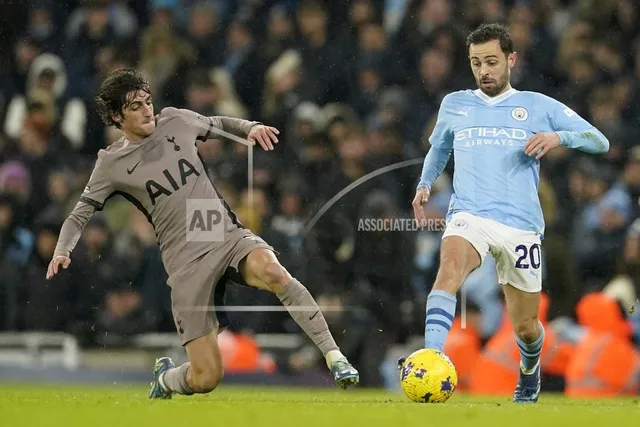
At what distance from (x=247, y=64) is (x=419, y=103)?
2003 mm

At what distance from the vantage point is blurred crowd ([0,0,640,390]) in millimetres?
11430

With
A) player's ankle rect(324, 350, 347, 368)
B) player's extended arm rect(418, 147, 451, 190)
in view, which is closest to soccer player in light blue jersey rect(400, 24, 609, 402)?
player's extended arm rect(418, 147, 451, 190)

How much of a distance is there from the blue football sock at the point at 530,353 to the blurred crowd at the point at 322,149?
2696 mm

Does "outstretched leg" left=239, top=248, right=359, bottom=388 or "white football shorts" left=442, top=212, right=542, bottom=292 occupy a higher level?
"white football shorts" left=442, top=212, right=542, bottom=292

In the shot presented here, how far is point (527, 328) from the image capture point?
819cm

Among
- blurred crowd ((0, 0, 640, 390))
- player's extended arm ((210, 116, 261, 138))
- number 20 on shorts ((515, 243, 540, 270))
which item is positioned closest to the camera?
number 20 on shorts ((515, 243, 540, 270))

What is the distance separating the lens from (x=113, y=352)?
1198cm

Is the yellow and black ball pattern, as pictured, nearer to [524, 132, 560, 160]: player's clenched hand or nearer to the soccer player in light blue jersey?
the soccer player in light blue jersey

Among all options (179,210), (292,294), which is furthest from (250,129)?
(292,294)

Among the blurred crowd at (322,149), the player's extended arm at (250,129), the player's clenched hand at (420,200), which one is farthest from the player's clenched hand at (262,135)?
the blurred crowd at (322,149)

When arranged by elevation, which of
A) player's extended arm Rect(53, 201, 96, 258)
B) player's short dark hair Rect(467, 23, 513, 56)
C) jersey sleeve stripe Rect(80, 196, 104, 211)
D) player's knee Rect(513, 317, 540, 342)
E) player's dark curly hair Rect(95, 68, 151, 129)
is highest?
player's short dark hair Rect(467, 23, 513, 56)

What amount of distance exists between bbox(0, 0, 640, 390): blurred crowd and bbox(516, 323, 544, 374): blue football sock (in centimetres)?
270

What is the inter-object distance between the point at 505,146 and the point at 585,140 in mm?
469

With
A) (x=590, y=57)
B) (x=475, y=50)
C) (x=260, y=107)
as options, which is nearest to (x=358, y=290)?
(x=260, y=107)
